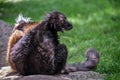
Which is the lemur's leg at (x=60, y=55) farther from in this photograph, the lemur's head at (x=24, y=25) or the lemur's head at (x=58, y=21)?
the lemur's head at (x=24, y=25)

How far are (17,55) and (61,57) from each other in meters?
0.67

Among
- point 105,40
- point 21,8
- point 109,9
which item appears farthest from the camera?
point 109,9

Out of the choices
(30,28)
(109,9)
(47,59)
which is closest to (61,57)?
(47,59)

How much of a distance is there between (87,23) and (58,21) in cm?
823

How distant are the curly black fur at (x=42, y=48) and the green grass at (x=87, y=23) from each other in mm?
1639

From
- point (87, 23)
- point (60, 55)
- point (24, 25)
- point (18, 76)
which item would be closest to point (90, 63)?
point (60, 55)

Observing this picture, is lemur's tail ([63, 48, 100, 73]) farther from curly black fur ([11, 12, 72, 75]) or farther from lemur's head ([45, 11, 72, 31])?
lemur's head ([45, 11, 72, 31])

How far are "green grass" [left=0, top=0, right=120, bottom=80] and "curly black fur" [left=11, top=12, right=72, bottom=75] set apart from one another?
1.64 metres

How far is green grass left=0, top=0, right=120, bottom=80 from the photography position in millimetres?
10045

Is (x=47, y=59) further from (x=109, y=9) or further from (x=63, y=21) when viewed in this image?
(x=109, y=9)

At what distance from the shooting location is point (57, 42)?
6910 millimetres

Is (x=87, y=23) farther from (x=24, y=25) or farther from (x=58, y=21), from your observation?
(x=58, y=21)

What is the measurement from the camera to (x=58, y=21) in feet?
22.2

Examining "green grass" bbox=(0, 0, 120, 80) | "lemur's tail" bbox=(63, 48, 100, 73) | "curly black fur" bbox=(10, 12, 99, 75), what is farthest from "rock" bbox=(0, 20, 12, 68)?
"green grass" bbox=(0, 0, 120, 80)
